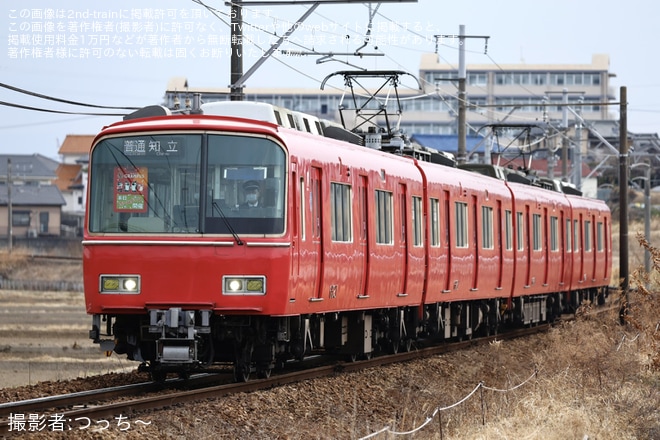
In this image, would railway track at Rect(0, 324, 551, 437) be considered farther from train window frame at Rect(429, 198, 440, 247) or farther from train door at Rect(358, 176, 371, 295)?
train window frame at Rect(429, 198, 440, 247)

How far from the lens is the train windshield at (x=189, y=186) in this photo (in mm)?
12875

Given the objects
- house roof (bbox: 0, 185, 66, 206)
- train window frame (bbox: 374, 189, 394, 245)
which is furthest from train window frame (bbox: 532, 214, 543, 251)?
house roof (bbox: 0, 185, 66, 206)

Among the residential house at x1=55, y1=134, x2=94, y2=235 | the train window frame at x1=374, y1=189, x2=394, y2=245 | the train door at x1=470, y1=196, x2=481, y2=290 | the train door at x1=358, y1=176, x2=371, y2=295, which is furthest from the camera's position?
the residential house at x1=55, y1=134, x2=94, y2=235

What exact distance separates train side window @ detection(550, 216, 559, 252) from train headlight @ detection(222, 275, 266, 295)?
16718 millimetres

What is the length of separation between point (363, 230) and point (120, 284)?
13.4 feet

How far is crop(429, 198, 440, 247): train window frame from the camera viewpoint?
19.5 m

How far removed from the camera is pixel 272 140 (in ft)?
42.9

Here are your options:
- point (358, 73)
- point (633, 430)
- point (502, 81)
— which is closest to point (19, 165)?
point (502, 81)

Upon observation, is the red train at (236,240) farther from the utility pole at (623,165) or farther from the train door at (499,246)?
the utility pole at (623,165)

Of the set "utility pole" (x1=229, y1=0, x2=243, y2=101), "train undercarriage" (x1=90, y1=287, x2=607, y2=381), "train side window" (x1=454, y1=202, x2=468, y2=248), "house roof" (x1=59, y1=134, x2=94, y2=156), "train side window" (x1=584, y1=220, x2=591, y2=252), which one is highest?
"house roof" (x1=59, y1=134, x2=94, y2=156)

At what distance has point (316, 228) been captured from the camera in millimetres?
14211

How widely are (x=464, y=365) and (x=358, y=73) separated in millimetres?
4622

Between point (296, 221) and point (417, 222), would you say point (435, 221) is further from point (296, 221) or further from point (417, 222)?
point (296, 221)

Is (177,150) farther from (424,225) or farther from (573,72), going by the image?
(573,72)
